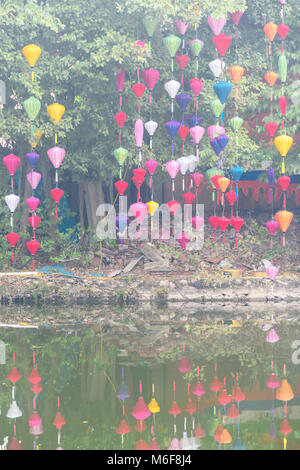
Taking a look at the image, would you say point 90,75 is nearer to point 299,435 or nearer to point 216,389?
point 216,389

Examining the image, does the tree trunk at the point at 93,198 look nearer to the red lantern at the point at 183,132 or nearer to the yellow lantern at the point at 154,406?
the red lantern at the point at 183,132

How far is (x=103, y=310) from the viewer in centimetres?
1738

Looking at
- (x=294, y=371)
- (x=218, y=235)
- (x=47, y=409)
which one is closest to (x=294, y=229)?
(x=218, y=235)

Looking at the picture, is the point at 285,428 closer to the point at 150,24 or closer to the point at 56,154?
the point at 56,154

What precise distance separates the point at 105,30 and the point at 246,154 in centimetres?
466

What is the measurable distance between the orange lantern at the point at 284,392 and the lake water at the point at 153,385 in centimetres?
2

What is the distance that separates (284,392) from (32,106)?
9.50 meters

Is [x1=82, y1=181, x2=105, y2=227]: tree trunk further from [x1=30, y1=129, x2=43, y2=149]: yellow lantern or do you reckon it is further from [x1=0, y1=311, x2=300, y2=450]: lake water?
[x1=0, y1=311, x2=300, y2=450]: lake water

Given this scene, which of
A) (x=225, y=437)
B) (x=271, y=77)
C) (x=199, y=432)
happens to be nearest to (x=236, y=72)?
(x=271, y=77)

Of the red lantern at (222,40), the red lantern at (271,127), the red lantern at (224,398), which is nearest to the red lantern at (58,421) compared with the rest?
the red lantern at (224,398)

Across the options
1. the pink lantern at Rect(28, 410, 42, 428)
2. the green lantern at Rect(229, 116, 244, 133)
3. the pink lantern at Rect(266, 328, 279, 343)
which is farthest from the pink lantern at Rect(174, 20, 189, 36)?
the pink lantern at Rect(28, 410, 42, 428)

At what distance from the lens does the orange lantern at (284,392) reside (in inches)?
398

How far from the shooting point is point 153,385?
35.4 feet

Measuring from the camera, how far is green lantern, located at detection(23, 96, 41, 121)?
17.5 m
